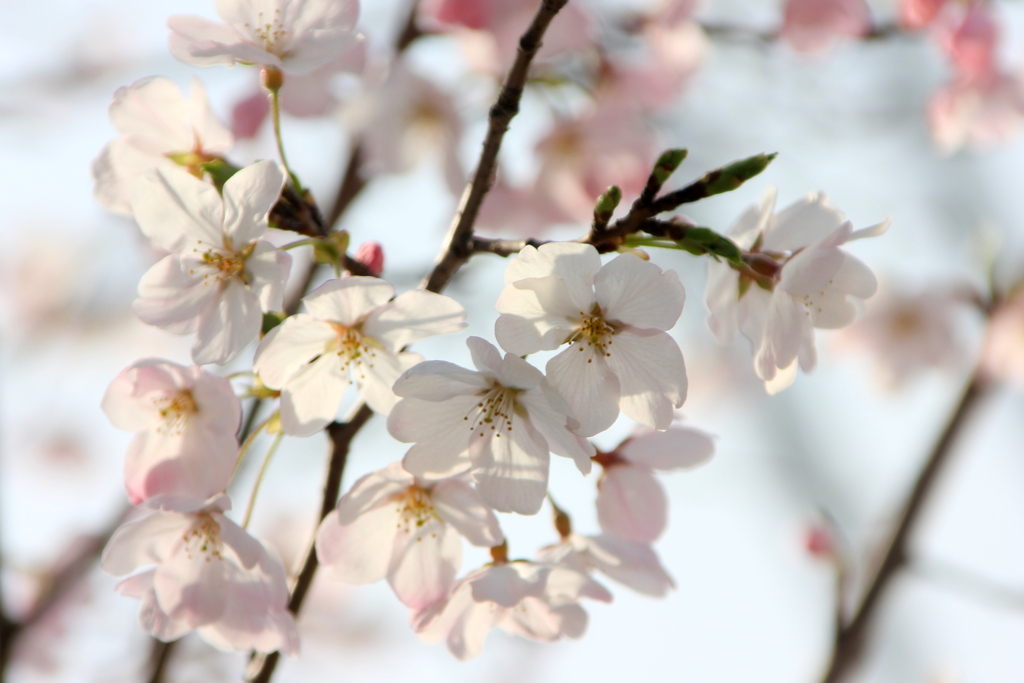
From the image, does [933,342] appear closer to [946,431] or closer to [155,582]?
[946,431]

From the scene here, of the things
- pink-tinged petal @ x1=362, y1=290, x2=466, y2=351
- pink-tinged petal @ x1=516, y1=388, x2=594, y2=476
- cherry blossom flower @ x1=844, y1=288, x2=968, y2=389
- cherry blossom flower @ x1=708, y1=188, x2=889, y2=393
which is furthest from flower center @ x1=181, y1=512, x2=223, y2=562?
cherry blossom flower @ x1=844, y1=288, x2=968, y2=389

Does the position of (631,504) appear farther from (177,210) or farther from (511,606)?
(177,210)

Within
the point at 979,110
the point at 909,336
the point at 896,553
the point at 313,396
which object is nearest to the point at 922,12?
the point at 979,110

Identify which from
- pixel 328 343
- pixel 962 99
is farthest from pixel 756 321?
pixel 962 99

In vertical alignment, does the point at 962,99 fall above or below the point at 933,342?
above

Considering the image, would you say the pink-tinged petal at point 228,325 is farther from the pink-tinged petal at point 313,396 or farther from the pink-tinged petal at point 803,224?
the pink-tinged petal at point 803,224

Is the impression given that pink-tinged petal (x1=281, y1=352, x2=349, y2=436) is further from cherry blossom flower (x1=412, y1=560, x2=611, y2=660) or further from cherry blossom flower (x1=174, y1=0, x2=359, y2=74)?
cherry blossom flower (x1=174, y1=0, x2=359, y2=74)
